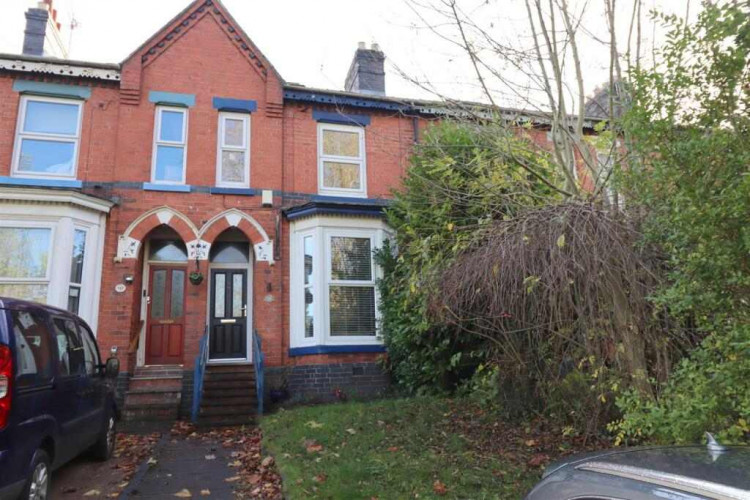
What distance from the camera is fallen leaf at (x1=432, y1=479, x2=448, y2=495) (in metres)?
4.68

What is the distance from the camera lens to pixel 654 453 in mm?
2180

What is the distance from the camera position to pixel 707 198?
3.25 meters

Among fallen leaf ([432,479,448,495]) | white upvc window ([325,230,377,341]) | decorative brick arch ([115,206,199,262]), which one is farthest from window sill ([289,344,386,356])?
fallen leaf ([432,479,448,495])

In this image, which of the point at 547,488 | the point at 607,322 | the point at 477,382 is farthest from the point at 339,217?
the point at 547,488

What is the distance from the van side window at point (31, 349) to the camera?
163 inches

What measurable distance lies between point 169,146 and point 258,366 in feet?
16.1

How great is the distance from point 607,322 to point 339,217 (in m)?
6.71

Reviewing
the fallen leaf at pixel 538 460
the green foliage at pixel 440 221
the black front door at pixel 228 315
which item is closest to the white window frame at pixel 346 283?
the green foliage at pixel 440 221

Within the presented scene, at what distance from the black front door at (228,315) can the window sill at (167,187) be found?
183cm

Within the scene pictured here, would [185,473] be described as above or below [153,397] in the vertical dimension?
below

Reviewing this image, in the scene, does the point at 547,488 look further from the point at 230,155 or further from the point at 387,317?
the point at 230,155

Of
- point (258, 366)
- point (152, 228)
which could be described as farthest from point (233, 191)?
point (258, 366)

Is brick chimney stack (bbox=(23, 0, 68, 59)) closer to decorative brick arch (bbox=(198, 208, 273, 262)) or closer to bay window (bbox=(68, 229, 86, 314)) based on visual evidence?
bay window (bbox=(68, 229, 86, 314))

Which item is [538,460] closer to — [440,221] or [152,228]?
[440,221]
